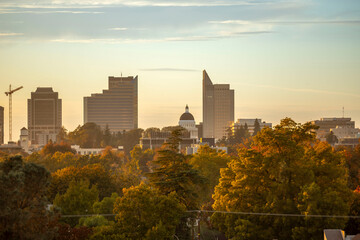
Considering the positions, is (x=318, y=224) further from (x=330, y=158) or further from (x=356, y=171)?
(x=356, y=171)

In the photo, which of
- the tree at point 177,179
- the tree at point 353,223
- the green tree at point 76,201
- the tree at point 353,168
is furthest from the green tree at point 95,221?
the tree at point 353,168

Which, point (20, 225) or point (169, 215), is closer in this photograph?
point (20, 225)

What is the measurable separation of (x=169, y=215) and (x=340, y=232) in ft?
37.7

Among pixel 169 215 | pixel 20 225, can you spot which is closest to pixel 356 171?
pixel 169 215

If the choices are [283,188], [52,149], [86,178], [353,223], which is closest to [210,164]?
[86,178]

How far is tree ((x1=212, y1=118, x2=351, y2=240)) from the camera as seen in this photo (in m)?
55.3

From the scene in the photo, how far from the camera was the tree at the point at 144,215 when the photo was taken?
164 ft

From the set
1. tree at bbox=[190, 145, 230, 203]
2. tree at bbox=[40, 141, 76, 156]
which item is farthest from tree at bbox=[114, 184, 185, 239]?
tree at bbox=[40, 141, 76, 156]

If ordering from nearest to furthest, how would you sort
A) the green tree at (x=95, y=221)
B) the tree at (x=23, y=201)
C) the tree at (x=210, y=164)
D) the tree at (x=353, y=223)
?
the tree at (x=23, y=201) < the tree at (x=353, y=223) < the green tree at (x=95, y=221) < the tree at (x=210, y=164)

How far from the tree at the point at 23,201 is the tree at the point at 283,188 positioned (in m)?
20.6

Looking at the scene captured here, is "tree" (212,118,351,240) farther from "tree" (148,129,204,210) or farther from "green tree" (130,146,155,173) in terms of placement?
"green tree" (130,146,155,173)

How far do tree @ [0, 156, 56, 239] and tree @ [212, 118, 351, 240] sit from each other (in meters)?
20.6

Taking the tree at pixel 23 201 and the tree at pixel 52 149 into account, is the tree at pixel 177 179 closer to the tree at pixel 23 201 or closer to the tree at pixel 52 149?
the tree at pixel 23 201

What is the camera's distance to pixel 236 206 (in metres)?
59.1
